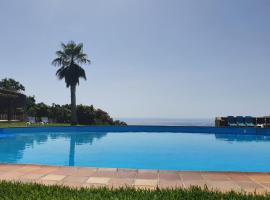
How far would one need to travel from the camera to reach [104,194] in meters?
5.05

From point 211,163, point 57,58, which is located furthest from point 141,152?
point 57,58

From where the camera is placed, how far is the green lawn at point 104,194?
4.84 meters

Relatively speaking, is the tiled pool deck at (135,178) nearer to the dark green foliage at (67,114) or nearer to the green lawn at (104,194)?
the green lawn at (104,194)

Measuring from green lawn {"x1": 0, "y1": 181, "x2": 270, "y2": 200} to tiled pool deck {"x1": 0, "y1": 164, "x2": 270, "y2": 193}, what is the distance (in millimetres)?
687

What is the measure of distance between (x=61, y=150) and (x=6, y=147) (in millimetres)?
3122

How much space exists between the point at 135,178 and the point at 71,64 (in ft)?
95.2

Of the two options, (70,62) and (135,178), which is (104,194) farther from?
(70,62)

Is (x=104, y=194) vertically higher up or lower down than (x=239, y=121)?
lower down

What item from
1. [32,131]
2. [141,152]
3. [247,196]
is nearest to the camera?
[247,196]

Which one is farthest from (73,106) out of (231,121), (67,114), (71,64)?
(231,121)

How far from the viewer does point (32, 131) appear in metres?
24.6

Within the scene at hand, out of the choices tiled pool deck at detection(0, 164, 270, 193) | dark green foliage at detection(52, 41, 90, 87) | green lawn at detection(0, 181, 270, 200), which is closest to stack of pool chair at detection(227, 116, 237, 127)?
dark green foliage at detection(52, 41, 90, 87)

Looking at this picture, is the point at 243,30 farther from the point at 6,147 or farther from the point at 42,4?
the point at 6,147

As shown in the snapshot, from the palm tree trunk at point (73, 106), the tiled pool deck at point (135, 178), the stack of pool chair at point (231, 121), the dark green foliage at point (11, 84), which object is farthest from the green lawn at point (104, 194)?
the dark green foliage at point (11, 84)
